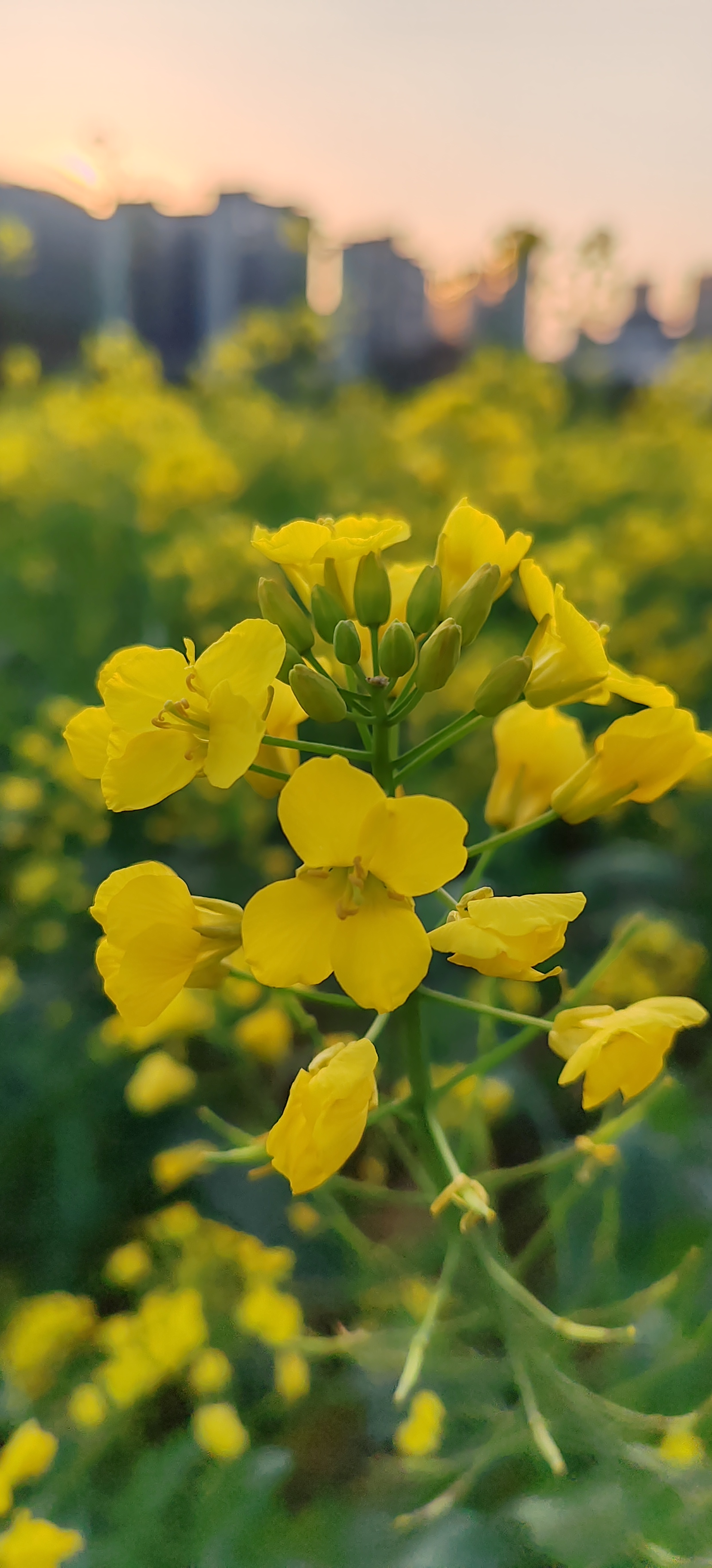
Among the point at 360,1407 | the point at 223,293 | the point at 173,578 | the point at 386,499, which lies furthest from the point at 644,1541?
the point at 223,293

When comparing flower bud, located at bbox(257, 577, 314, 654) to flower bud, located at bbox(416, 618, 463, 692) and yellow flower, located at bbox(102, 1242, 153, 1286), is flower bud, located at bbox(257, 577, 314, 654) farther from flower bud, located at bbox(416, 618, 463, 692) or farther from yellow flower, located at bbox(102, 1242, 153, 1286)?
yellow flower, located at bbox(102, 1242, 153, 1286)

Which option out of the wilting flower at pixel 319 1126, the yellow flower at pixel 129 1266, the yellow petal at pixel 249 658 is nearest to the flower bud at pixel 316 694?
the yellow petal at pixel 249 658

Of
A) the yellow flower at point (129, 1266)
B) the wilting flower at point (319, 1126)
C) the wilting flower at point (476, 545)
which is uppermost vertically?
the wilting flower at point (476, 545)

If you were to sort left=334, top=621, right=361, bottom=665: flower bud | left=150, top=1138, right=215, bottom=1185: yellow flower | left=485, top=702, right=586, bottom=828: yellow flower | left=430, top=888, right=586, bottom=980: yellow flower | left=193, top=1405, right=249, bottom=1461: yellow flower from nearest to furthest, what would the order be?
left=430, top=888, right=586, bottom=980: yellow flower
left=334, top=621, right=361, bottom=665: flower bud
left=485, top=702, right=586, bottom=828: yellow flower
left=193, top=1405, right=249, bottom=1461: yellow flower
left=150, top=1138, right=215, bottom=1185: yellow flower

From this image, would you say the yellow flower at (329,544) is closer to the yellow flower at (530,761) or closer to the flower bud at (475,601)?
the flower bud at (475,601)

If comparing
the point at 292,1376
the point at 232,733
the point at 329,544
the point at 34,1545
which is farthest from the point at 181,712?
the point at 292,1376

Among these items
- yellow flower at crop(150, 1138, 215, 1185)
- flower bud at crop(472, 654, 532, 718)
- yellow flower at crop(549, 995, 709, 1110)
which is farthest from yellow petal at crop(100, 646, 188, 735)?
yellow flower at crop(150, 1138, 215, 1185)
